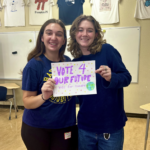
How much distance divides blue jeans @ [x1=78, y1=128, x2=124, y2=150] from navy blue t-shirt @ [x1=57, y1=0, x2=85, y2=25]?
3012 millimetres

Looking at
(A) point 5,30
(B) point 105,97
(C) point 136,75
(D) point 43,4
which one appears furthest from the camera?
(A) point 5,30

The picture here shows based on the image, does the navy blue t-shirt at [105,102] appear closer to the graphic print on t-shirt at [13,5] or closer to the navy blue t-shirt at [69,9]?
the navy blue t-shirt at [69,9]

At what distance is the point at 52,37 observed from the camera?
109cm

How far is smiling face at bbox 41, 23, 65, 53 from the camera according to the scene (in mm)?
1103

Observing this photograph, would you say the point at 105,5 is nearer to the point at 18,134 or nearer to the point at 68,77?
the point at 68,77

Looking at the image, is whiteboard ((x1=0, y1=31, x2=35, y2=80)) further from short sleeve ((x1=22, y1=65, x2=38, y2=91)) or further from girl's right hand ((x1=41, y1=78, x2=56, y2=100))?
girl's right hand ((x1=41, y1=78, x2=56, y2=100))

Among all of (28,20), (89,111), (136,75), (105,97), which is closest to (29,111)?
(89,111)

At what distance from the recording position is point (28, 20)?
3834mm

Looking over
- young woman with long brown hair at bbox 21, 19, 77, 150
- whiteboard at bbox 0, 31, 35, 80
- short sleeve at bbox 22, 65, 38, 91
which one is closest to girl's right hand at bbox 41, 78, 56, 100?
young woman with long brown hair at bbox 21, 19, 77, 150

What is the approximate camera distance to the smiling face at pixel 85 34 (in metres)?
1.04

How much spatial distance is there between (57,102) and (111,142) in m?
0.49

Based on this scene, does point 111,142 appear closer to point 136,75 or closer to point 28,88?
point 28,88

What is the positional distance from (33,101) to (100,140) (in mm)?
576

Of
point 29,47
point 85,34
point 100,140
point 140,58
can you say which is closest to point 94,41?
point 85,34
